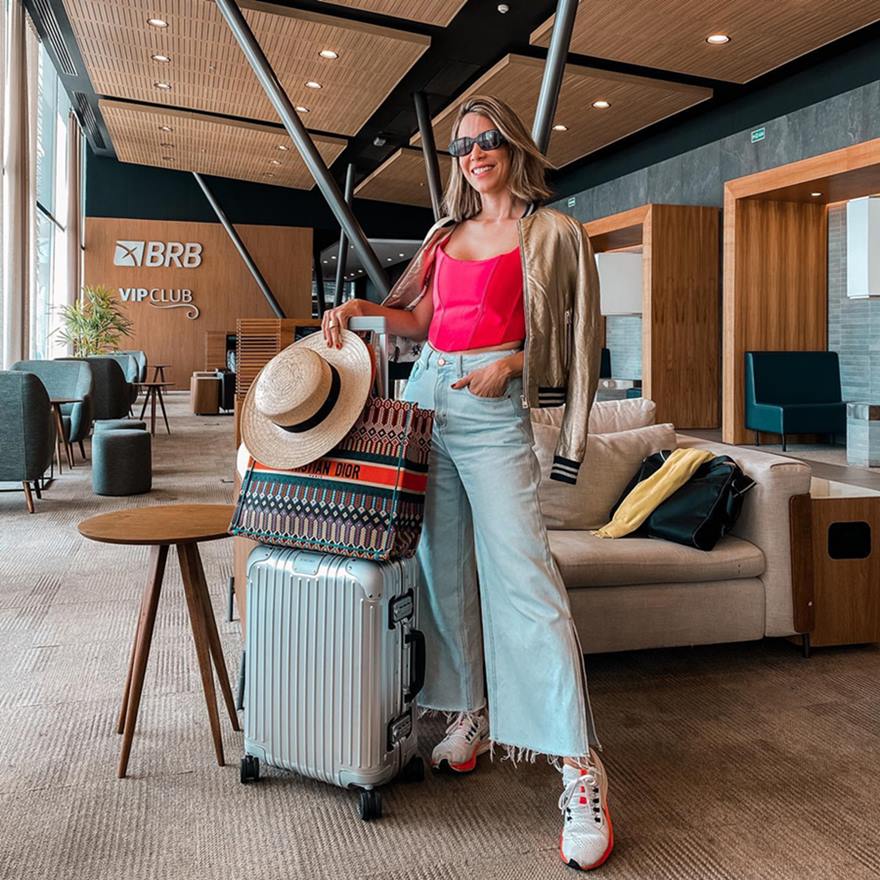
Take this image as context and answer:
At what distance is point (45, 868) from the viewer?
5.57 ft

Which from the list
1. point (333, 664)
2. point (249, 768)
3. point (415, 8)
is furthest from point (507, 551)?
point (415, 8)

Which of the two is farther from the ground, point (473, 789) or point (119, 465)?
point (119, 465)

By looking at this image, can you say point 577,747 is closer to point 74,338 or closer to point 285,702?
point 285,702

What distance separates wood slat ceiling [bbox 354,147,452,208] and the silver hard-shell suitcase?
10.7 m

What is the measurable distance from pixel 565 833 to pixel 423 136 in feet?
26.3

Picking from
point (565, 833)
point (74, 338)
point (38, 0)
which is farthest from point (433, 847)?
point (74, 338)

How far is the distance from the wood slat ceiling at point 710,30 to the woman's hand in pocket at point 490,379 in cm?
606

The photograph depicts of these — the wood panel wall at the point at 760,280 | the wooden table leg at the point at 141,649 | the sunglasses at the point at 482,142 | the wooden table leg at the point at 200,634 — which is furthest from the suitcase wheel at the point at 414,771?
the wood panel wall at the point at 760,280

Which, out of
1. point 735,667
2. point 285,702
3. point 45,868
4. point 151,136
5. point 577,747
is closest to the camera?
point 45,868

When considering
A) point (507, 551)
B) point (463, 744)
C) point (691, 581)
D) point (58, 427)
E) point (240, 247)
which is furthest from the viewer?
point (240, 247)

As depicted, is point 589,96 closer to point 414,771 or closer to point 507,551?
point 507,551

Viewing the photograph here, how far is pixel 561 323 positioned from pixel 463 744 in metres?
1.01

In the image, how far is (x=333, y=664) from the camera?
6.21 ft

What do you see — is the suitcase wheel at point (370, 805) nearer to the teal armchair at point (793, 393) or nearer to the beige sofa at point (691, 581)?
the beige sofa at point (691, 581)
